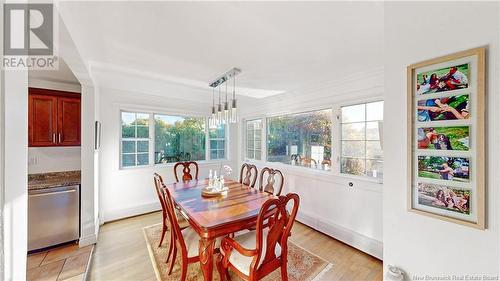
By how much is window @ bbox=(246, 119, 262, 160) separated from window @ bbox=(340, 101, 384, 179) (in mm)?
2117

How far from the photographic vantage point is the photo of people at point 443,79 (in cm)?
101

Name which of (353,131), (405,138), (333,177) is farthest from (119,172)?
(405,138)

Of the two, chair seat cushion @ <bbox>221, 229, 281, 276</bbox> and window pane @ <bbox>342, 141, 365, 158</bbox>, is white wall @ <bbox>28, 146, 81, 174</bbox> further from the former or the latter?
window pane @ <bbox>342, 141, 365, 158</bbox>

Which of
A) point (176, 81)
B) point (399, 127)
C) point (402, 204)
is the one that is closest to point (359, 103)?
point (399, 127)

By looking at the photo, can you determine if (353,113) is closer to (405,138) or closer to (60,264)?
(405,138)

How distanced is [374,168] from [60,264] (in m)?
3.97

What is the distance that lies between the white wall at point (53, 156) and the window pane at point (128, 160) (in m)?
0.65

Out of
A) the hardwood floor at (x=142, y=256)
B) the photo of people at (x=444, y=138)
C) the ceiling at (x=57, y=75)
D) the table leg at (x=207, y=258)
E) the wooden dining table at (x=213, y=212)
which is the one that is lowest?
the hardwood floor at (x=142, y=256)

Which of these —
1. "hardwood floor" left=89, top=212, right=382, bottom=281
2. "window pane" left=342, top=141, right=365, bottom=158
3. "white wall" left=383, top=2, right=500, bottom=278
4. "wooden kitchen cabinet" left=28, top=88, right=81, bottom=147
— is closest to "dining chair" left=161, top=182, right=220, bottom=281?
"hardwood floor" left=89, top=212, right=382, bottom=281

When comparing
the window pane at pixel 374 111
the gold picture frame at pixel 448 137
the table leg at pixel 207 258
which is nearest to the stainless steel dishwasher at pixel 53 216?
the table leg at pixel 207 258

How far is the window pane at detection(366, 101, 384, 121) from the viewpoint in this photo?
8.24 ft

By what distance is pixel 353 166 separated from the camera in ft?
9.22

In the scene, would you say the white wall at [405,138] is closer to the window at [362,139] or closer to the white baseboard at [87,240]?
the window at [362,139]

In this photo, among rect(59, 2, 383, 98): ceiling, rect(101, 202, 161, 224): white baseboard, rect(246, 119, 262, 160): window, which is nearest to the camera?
rect(59, 2, 383, 98): ceiling
